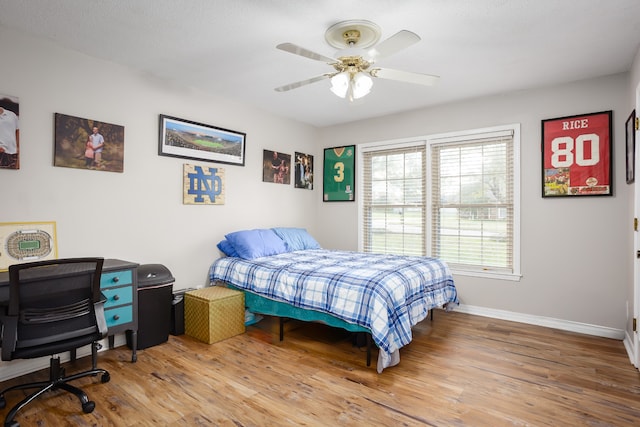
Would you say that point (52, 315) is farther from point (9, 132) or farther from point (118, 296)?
point (9, 132)

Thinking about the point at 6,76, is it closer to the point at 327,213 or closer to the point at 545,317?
the point at 327,213

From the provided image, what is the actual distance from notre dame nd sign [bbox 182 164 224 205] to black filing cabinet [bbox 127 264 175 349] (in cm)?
89

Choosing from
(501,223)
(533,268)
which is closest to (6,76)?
(501,223)

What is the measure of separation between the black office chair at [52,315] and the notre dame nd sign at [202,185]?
4.98 feet

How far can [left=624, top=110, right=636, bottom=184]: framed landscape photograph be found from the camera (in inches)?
112

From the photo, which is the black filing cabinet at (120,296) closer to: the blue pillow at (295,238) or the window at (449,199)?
the blue pillow at (295,238)

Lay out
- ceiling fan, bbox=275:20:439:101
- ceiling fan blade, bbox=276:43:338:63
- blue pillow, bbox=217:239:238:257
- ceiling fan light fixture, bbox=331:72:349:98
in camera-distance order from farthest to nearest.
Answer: blue pillow, bbox=217:239:238:257
ceiling fan light fixture, bbox=331:72:349:98
ceiling fan, bbox=275:20:439:101
ceiling fan blade, bbox=276:43:338:63

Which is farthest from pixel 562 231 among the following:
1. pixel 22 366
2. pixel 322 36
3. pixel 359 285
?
pixel 22 366

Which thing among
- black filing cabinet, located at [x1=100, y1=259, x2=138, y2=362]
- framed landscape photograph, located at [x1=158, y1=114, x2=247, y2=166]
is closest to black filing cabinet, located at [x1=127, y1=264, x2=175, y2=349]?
black filing cabinet, located at [x1=100, y1=259, x2=138, y2=362]

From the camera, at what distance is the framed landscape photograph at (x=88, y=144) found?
112 inches

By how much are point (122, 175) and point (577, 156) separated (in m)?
4.42

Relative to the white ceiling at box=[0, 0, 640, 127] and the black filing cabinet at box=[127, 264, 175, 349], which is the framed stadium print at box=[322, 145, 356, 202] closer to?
the white ceiling at box=[0, 0, 640, 127]

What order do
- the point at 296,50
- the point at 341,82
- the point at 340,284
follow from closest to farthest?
the point at 296,50, the point at 341,82, the point at 340,284

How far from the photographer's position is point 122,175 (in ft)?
10.6
